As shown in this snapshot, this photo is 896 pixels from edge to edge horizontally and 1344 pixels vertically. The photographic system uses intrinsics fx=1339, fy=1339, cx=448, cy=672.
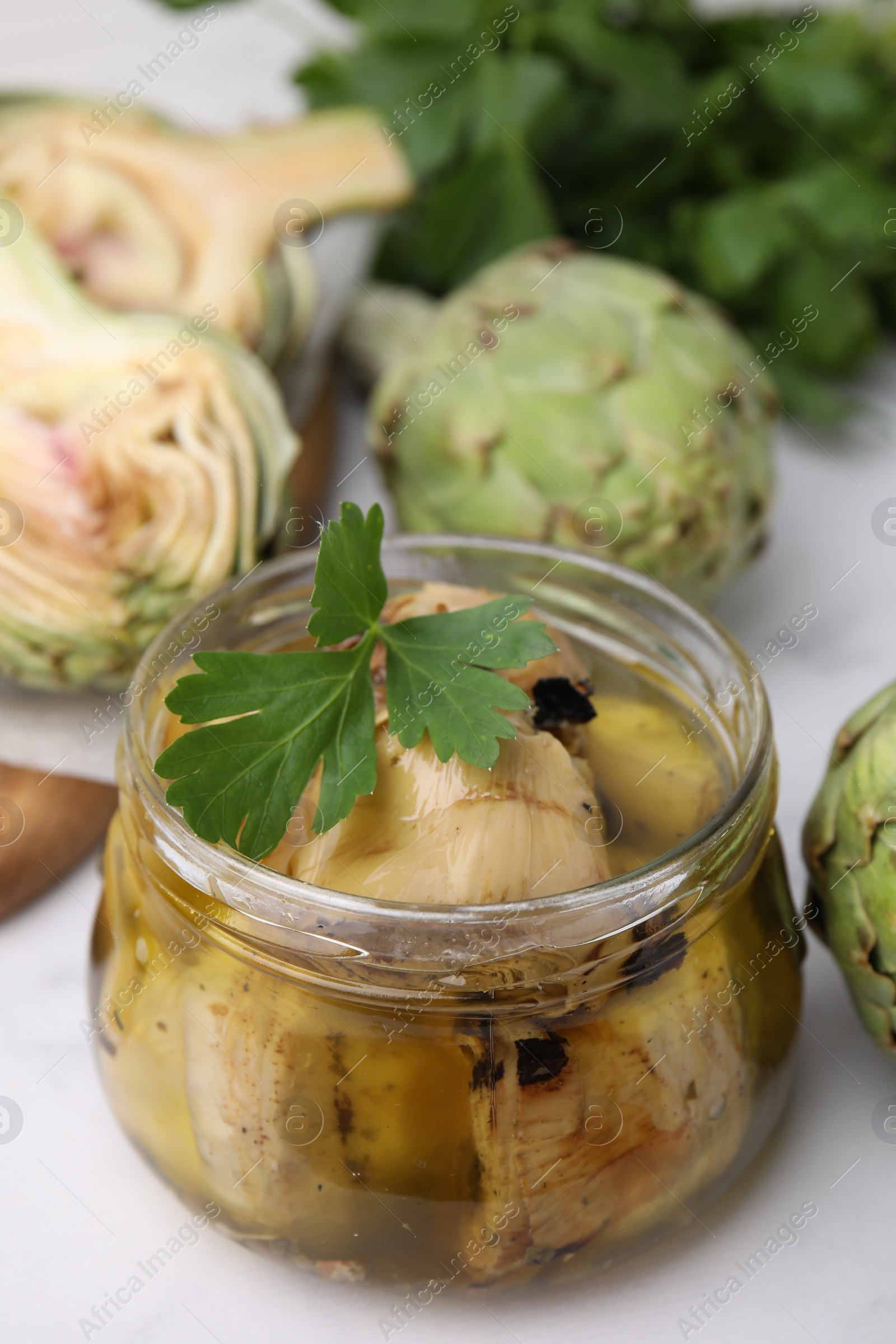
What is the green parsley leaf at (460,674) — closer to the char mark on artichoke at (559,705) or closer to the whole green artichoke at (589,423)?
the char mark on artichoke at (559,705)

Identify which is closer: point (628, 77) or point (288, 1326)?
point (288, 1326)

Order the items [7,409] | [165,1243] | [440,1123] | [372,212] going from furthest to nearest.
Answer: [372,212]
[7,409]
[165,1243]
[440,1123]

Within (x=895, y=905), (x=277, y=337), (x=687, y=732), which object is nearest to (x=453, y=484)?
(x=277, y=337)

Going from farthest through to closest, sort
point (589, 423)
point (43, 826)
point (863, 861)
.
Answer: point (589, 423), point (43, 826), point (863, 861)

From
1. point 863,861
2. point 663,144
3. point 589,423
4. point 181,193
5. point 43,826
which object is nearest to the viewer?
point 863,861

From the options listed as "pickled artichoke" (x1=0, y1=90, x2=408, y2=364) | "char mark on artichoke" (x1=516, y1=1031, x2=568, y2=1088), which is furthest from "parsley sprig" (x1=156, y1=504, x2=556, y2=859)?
"pickled artichoke" (x1=0, y1=90, x2=408, y2=364)

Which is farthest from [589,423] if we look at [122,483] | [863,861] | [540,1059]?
[540,1059]

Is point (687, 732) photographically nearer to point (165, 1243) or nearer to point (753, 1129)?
point (753, 1129)

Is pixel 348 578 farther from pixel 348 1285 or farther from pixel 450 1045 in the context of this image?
pixel 348 1285
